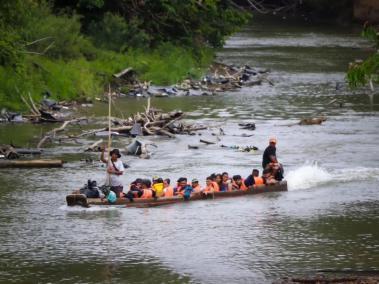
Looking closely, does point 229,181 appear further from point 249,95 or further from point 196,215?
point 249,95

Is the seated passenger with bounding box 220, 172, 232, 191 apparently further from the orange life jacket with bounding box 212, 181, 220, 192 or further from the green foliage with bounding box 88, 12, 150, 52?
the green foliage with bounding box 88, 12, 150, 52

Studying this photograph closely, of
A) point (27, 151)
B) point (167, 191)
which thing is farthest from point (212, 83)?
point (167, 191)

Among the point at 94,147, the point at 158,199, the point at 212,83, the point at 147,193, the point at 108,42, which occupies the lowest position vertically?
the point at 158,199

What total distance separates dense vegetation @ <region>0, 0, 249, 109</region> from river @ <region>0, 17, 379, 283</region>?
3309 millimetres

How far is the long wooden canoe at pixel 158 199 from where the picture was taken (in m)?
27.6

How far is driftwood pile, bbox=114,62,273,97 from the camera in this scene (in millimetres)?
51219

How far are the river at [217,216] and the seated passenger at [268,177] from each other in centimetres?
50

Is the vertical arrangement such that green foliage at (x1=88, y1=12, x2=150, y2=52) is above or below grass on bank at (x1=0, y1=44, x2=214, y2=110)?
above

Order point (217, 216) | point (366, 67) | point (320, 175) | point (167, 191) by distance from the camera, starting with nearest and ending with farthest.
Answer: point (366, 67) < point (217, 216) < point (167, 191) < point (320, 175)

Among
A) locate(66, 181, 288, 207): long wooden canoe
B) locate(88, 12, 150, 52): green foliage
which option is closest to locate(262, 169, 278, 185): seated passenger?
locate(66, 181, 288, 207): long wooden canoe

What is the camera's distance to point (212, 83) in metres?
55.1

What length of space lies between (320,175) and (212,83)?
23225mm

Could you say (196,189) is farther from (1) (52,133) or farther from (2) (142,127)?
(1) (52,133)

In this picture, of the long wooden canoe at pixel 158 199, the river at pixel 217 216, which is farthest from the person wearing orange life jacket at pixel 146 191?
the river at pixel 217 216
